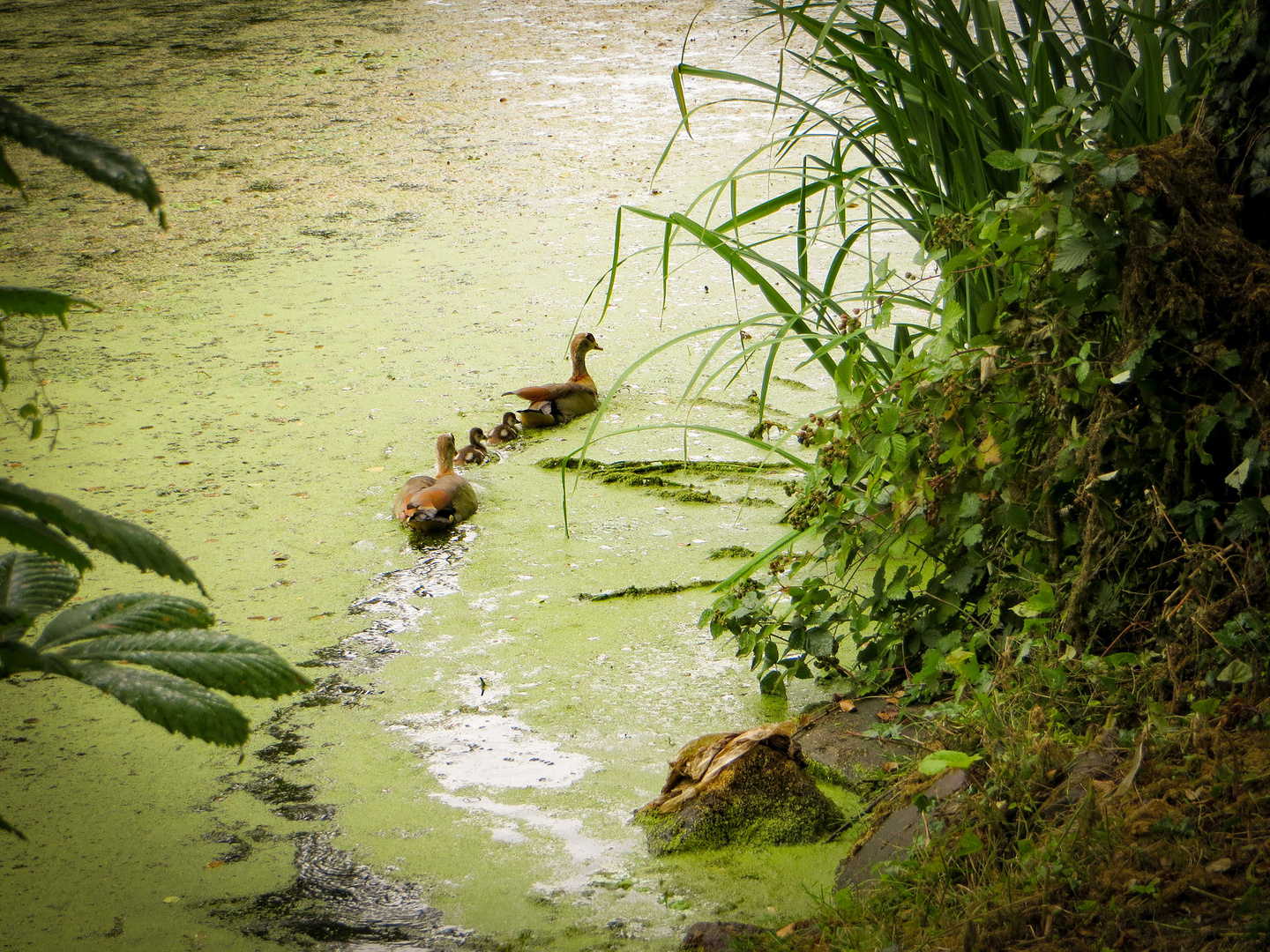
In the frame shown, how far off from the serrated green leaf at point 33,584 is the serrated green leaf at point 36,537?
0.10 metres

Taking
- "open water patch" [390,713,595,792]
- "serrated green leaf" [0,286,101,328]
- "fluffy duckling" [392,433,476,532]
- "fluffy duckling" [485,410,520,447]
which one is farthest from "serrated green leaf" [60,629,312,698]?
"fluffy duckling" [485,410,520,447]

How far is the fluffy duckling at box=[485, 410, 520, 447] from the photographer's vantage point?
3.34 metres

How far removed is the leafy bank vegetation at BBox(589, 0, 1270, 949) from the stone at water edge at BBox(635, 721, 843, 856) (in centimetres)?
26

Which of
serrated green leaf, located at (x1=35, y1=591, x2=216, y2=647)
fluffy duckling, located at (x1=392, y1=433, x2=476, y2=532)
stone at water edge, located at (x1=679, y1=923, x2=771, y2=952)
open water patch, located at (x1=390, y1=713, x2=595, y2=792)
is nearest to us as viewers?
serrated green leaf, located at (x1=35, y1=591, x2=216, y2=647)

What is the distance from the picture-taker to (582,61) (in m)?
7.57

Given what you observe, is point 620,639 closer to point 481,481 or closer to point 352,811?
point 352,811

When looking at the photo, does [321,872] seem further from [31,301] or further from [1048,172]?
[1048,172]

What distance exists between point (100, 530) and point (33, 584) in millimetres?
191

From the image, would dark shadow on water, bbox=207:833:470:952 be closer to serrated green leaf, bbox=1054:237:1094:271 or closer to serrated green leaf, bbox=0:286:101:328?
serrated green leaf, bbox=0:286:101:328

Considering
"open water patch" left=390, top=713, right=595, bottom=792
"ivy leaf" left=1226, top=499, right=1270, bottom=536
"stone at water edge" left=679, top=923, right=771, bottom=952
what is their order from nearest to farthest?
"stone at water edge" left=679, top=923, right=771, bottom=952 < "ivy leaf" left=1226, top=499, right=1270, bottom=536 < "open water patch" left=390, top=713, right=595, bottom=792

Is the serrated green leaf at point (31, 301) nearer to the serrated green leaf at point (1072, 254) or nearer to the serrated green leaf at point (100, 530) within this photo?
the serrated green leaf at point (100, 530)

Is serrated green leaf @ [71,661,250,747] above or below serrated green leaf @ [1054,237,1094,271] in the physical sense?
below

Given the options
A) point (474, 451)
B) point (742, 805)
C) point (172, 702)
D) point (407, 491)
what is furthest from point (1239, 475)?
point (474, 451)

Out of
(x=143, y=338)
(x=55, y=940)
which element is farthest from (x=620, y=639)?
(x=143, y=338)
